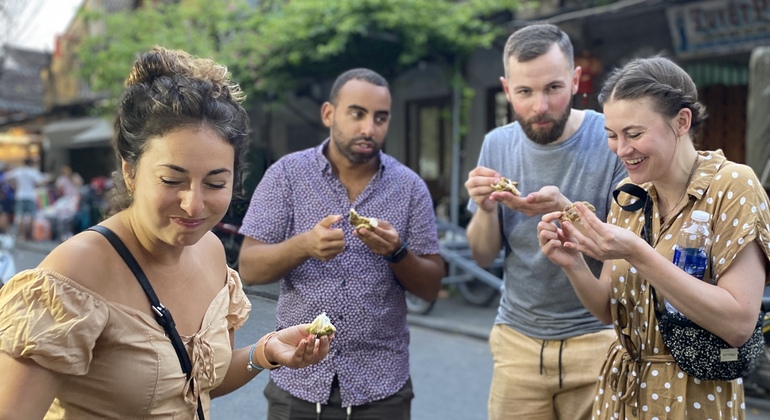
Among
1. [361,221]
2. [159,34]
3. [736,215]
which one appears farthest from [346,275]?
[159,34]

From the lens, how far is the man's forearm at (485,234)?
2.68m

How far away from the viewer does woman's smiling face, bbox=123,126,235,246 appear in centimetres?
158

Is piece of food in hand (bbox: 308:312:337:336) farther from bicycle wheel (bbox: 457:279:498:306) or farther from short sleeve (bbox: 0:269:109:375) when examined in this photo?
bicycle wheel (bbox: 457:279:498:306)

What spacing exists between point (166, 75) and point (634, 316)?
1.54m

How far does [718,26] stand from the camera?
729 cm

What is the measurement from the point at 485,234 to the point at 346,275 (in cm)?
60

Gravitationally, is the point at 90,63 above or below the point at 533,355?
above

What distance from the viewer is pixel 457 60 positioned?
9312mm

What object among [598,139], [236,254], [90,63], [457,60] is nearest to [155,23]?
[90,63]

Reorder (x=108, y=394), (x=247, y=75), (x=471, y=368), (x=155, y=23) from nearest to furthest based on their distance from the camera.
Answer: (x=108, y=394), (x=471, y=368), (x=247, y=75), (x=155, y=23)

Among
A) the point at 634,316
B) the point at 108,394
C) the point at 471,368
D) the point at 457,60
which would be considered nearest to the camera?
the point at 108,394

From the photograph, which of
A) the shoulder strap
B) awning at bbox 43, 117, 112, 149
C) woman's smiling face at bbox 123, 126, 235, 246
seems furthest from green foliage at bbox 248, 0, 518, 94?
awning at bbox 43, 117, 112, 149

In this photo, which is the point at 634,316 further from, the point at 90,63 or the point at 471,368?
the point at 90,63

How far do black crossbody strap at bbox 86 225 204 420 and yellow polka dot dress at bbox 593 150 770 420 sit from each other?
4.31 ft
